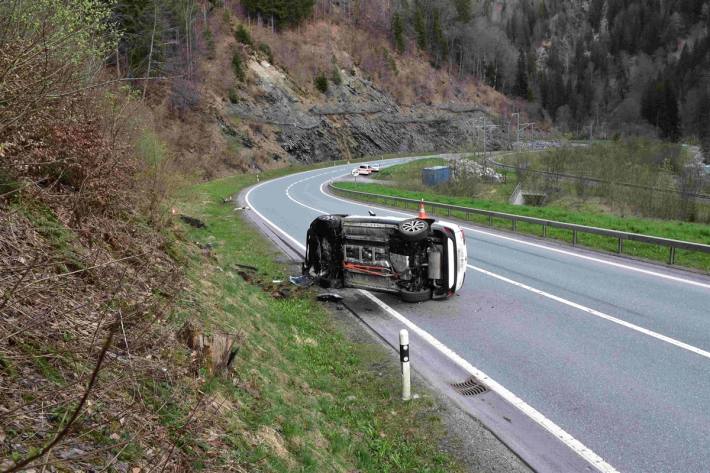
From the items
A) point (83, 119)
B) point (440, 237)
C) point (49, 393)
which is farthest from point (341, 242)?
point (49, 393)

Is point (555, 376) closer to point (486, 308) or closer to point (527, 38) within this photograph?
point (486, 308)

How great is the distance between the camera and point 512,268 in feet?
39.8

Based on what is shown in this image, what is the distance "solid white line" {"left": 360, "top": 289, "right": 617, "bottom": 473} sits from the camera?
15.2ft

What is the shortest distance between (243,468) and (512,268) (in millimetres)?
9718

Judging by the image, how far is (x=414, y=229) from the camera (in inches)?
353

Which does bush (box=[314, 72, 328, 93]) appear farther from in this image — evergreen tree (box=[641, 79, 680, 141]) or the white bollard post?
evergreen tree (box=[641, 79, 680, 141])

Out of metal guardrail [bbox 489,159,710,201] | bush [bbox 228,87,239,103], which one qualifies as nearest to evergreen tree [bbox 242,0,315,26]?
bush [bbox 228,87,239,103]

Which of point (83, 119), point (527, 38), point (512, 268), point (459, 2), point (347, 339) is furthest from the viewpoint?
point (527, 38)

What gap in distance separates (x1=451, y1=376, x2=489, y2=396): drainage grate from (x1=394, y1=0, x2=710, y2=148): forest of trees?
85461mm

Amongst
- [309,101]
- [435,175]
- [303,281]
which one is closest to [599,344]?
[303,281]

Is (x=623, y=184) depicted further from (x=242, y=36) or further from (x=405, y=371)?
(x=242, y=36)

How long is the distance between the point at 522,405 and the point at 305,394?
2.44 meters

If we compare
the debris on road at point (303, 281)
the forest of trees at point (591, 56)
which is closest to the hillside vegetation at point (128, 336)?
the debris on road at point (303, 281)

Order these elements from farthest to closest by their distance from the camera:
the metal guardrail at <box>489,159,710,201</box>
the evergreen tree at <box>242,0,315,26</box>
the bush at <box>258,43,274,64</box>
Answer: the evergreen tree at <box>242,0,315,26</box> → the bush at <box>258,43,274,64</box> → the metal guardrail at <box>489,159,710,201</box>
